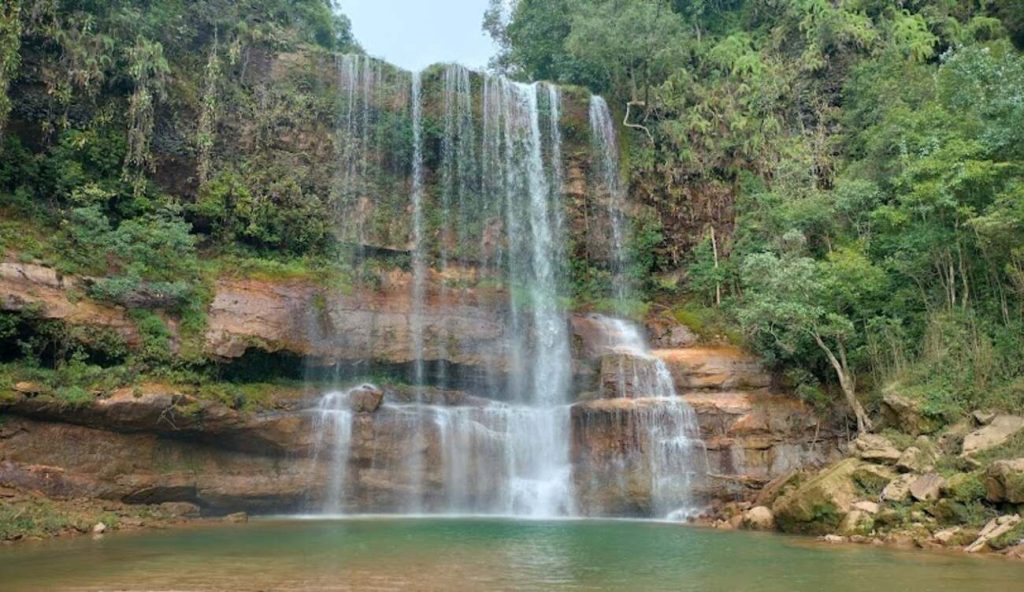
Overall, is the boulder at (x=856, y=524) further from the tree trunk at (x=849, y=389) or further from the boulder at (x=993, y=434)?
the tree trunk at (x=849, y=389)

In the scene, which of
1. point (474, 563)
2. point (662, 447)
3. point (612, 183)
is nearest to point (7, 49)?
point (474, 563)

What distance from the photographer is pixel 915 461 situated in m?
15.8

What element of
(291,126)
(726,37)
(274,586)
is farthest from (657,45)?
(274,586)

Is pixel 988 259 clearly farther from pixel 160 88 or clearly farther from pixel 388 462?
pixel 160 88

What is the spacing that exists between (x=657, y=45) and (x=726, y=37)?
5.60m

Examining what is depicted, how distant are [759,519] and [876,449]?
306 cm

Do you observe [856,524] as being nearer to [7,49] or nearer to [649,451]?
[649,451]

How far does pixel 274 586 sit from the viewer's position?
8.73m

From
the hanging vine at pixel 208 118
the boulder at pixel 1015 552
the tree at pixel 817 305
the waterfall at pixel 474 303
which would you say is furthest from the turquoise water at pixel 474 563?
the hanging vine at pixel 208 118

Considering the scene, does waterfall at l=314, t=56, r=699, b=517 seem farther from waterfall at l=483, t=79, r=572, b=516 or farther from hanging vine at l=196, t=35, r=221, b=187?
hanging vine at l=196, t=35, r=221, b=187

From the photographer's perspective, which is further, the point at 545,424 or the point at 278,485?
the point at 545,424

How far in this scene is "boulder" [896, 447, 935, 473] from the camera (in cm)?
1556

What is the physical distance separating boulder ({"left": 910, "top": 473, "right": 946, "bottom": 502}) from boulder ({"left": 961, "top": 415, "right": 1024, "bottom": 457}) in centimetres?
84

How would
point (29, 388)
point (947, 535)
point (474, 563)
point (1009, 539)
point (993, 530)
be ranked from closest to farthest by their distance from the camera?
point (474, 563) < point (1009, 539) < point (993, 530) < point (947, 535) < point (29, 388)
